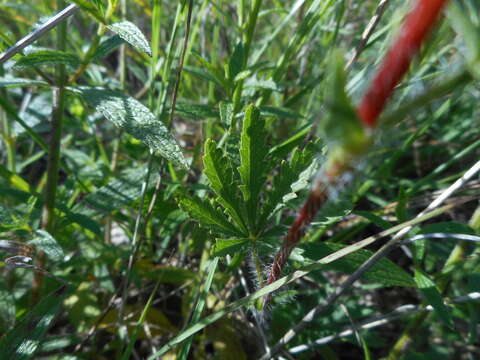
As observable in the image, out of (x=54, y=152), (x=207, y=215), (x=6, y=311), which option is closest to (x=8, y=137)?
(x=54, y=152)

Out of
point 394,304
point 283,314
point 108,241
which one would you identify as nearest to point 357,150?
point 283,314

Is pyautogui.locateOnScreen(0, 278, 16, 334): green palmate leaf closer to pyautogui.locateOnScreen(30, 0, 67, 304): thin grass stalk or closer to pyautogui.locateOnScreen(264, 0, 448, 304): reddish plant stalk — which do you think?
pyautogui.locateOnScreen(30, 0, 67, 304): thin grass stalk

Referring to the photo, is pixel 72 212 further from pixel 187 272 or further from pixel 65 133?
pixel 65 133

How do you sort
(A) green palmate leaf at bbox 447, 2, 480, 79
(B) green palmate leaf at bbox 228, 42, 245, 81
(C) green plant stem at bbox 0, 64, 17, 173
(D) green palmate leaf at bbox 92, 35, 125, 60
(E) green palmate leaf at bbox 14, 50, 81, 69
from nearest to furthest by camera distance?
1. (A) green palmate leaf at bbox 447, 2, 480, 79
2. (E) green palmate leaf at bbox 14, 50, 81, 69
3. (D) green palmate leaf at bbox 92, 35, 125, 60
4. (B) green palmate leaf at bbox 228, 42, 245, 81
5. (C) green plant stem at bbox 0, 64, 17, 173

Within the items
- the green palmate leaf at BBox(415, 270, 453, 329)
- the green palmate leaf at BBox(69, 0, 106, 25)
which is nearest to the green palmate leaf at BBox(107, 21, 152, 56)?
the green palmate leaf at BBox(69, 0, 106, 25)

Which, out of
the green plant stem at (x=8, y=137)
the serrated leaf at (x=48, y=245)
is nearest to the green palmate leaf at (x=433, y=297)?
the serrated leaf at (x=48, y=245)

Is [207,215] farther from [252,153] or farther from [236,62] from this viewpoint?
[236,62]

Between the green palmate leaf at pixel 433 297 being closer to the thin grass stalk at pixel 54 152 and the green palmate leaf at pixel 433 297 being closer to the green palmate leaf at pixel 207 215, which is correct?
the green palmate leaf at pixel 207 215
